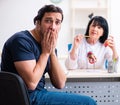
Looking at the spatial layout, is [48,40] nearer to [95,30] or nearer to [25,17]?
[95,30]

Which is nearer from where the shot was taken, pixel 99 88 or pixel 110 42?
pixel 99 88

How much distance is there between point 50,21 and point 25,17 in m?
2.81

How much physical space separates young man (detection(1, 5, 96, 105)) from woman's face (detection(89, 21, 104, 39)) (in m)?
1.01

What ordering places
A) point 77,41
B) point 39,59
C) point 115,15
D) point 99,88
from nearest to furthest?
1. point 39,59
2. point 99,88
3. point 77,41
4. point 115,15

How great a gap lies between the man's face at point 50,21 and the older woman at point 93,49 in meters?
0.86

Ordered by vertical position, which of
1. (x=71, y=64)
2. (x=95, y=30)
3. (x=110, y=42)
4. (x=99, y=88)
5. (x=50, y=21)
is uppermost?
(x=50, y=21)

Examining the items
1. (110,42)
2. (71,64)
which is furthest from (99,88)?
(110,42)

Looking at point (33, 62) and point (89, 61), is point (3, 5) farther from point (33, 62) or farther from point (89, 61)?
point (33, 62)

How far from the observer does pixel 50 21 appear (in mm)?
1518

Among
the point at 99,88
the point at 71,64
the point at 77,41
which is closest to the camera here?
the point at 99,88

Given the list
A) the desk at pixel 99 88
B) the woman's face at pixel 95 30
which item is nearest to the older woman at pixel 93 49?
the woman's face at pixel 95 30

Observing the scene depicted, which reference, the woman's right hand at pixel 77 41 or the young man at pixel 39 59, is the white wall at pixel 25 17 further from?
the young man at pixel 39 59

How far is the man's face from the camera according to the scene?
4.97 ft

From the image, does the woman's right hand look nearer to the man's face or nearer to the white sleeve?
the white sleeve
